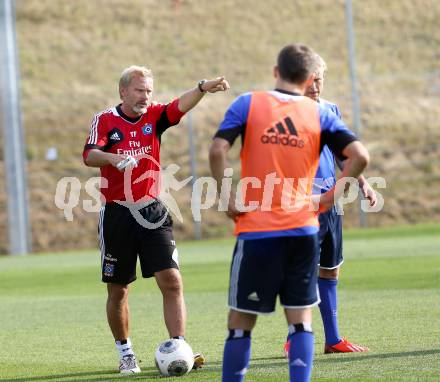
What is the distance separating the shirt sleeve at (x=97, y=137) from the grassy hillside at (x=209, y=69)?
64.3 ft

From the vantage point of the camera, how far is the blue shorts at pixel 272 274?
5.81 meters

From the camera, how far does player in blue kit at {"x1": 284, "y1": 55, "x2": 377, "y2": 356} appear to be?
8.17m

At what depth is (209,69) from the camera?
40594 mm

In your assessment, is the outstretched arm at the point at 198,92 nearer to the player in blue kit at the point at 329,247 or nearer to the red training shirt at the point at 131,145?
the red training shirt at the point at 131,145

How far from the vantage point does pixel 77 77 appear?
129ft

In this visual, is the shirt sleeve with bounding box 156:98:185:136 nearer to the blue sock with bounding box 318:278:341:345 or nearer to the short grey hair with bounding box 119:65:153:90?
the short grey hair with bounding box 119:65:153:90

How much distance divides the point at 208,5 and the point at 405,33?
814cm

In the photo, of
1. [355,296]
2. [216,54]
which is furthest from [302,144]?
[216,54]

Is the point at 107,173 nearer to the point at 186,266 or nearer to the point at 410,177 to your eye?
the point at 186,266

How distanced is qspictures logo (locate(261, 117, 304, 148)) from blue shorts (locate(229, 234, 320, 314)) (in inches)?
19.9

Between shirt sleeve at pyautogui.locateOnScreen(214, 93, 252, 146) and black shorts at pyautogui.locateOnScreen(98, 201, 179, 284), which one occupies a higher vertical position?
shirt sleeve at pyautogui.locateOnScreen(214, 93, 252, 146)

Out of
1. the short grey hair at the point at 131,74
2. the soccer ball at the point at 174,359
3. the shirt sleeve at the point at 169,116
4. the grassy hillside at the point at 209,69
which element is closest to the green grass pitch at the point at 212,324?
the soccer ball at the point at 174,359

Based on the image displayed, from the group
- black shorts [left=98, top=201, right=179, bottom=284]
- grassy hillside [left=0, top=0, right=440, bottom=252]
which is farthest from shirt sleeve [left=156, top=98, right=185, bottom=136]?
grassy hillside [left=0, top=0, right=440, bottom=252]

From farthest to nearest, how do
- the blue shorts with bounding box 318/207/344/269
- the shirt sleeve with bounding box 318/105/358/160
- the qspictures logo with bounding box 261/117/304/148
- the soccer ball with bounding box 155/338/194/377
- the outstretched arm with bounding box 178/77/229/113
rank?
the blue shorts with bounding box 318/207/344/269
the outstretched arm with bounding box 178/77/229/113
the soccer ball with bounding box 155/338/194/377
the shirt sleeve with bounding box 318/105/358/160
the qspictures logo with bounding box 261/117/304/148
